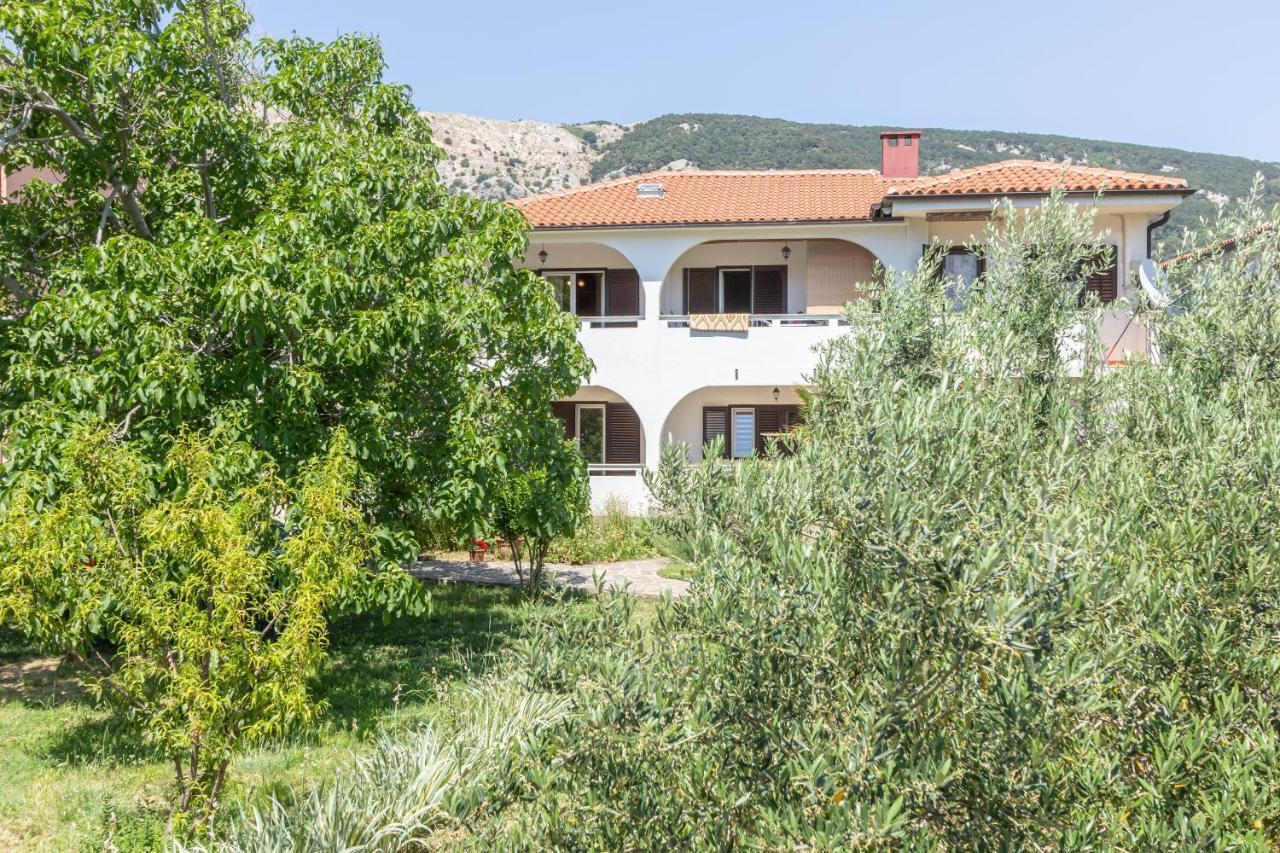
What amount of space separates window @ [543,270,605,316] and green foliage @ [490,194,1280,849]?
19.9m

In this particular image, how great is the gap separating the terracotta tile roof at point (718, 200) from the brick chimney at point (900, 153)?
1.51ft

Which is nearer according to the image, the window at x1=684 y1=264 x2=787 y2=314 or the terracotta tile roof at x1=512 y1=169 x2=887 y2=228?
the terracotta tile roof at x1=512 y1=169 x2=887 y2=228

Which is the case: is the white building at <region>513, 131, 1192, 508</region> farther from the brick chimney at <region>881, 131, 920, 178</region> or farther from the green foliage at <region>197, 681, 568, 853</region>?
the green foliage at <region>197, 681, 568, 853</region>

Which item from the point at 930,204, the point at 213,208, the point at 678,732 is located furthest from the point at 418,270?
the point at 930,204

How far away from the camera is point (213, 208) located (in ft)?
39.5

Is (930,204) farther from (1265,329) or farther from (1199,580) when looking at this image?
(1199,580)

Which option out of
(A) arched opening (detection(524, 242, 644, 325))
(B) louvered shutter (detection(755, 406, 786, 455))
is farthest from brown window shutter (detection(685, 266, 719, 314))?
(B) louvered shutter (detection(755, 406, 786, 455))

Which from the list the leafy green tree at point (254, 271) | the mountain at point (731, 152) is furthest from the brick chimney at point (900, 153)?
the mountain at point (731, 152)

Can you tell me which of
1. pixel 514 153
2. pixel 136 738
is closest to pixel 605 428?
pixel 136 738

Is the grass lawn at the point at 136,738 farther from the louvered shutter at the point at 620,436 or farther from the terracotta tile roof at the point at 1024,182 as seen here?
the terracotta tile roof at the point at 1024,182

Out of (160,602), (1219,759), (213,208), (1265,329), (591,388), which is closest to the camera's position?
(1219,759)

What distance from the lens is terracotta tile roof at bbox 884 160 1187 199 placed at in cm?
1914

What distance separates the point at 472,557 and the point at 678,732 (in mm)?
17603

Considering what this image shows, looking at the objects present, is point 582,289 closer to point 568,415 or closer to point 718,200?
point 568,415
